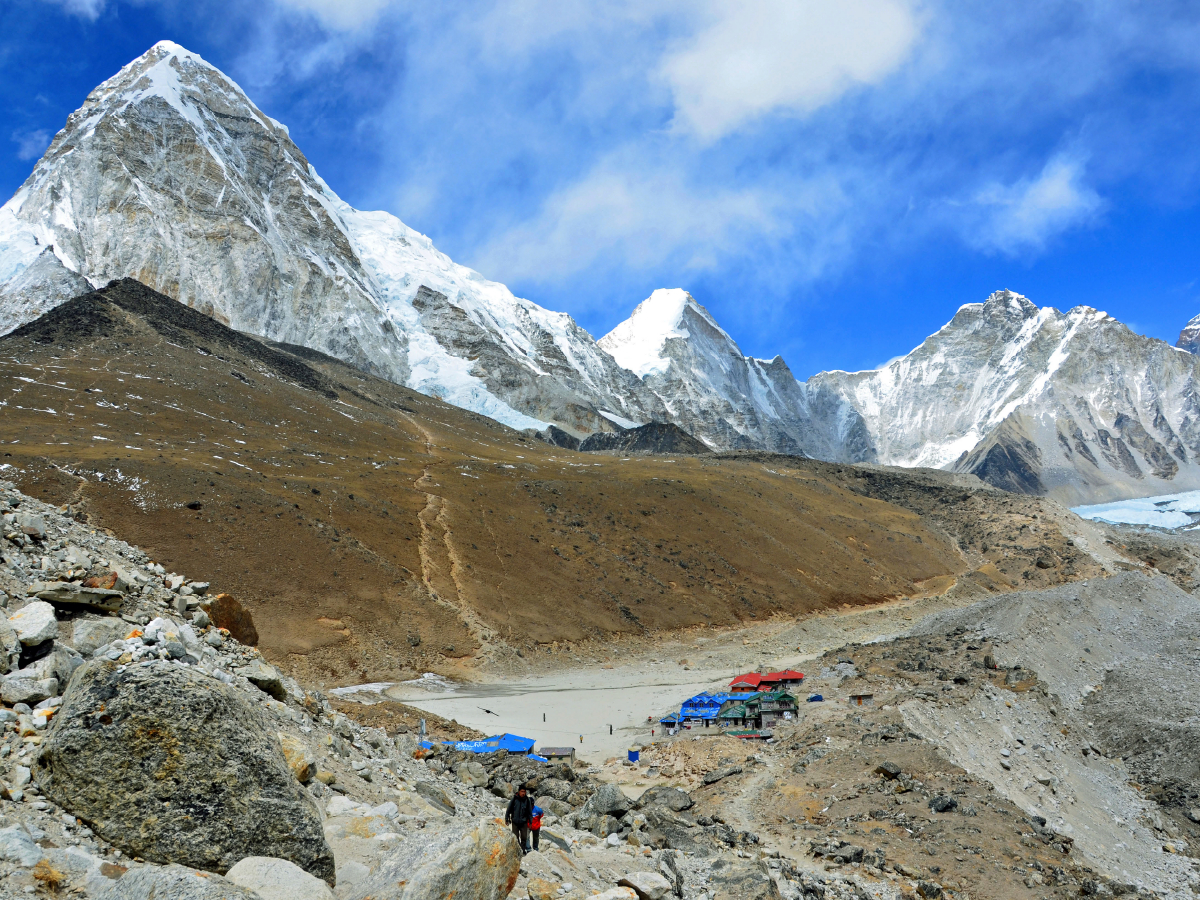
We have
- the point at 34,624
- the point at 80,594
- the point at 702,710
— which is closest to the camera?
the point at 34,624

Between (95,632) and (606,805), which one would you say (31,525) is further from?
(606,805)

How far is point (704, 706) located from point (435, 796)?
28420 millimetres

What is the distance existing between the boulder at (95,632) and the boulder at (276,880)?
180 inches

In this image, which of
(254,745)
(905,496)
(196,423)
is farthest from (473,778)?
(905,496)

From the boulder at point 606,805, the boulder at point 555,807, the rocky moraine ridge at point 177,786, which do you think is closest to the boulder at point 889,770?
the boulder at point 606,805

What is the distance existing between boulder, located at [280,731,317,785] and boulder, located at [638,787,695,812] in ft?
47.5

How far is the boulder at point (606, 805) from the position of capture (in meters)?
20.1

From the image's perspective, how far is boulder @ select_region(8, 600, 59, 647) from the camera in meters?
9.59

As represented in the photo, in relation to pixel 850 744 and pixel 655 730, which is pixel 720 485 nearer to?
pixel 655 730

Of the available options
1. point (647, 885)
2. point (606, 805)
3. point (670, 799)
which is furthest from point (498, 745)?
point (647, 885)

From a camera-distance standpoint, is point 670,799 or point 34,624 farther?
point 670,799

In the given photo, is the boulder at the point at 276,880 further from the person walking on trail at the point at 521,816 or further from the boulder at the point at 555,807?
the boulder at the point at 555,807

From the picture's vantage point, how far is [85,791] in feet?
25.9

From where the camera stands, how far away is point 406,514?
73188 mm
